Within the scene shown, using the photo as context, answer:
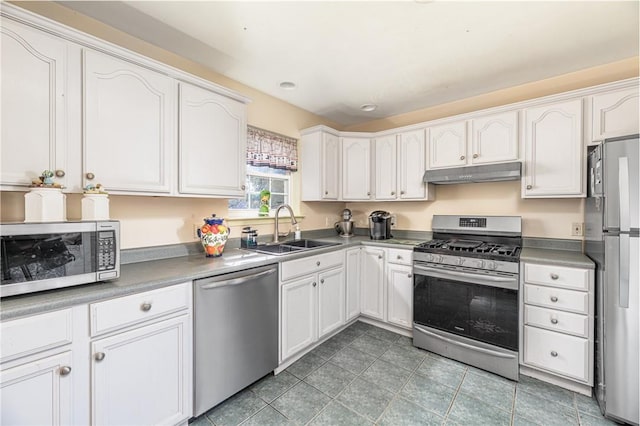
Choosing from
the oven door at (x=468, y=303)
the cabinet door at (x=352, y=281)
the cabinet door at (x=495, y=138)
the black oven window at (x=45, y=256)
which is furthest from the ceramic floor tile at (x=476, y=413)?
the black oven window at (x=45, y=256)

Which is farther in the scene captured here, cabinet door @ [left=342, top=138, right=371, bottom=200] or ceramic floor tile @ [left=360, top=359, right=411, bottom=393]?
cabinet door @ [left=342, top=138, right=371, bottom=200]

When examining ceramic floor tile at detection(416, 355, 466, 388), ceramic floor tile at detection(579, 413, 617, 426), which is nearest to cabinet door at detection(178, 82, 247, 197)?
ceramic floor tile at detection(416, 355, 466, 388)

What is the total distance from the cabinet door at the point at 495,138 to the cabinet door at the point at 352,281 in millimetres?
1491

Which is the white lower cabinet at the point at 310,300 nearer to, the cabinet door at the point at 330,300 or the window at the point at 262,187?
the cabinet door at the point at 330,300

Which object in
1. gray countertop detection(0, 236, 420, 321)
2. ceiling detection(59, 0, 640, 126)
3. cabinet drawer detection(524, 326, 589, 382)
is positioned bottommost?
cabinet drawer detection(524, 326, 589, 382)

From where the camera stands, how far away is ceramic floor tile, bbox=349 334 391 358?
2.45 metres

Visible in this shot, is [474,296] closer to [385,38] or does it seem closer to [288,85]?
[385,38]

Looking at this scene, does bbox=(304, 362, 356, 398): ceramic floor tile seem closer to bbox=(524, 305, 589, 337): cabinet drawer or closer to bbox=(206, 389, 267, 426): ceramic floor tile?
bbox=(206, 389, 267, 426): ceramic floor tile

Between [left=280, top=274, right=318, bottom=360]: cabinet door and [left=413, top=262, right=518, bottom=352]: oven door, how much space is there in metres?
0.98

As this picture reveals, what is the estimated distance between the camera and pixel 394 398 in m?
1.84

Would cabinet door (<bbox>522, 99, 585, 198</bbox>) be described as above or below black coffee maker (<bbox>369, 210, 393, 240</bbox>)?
above

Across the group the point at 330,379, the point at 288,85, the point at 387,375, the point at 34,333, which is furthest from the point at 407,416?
the point at 288,85

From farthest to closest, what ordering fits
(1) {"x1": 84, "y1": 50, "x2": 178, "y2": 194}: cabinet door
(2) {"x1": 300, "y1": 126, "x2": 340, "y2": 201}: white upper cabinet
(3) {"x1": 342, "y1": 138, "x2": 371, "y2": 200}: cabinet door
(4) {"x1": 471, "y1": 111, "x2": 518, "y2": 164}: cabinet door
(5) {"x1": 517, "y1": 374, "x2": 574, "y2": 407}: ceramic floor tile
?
(3) {"x1": 342, "y1": 138, "x2": 371, "y2": 200}: cabinet door
(2) {"x1": 300, "y1": 126, "x2": 340, "y2": 201}: white upper cabinet
(4) {"x1": 471, "y1": 111, "x2": 518, "y2": 164}: cabinet door
(5) {"x1": 517, "y1": 374, "x2": 574, "y2": 407}: ceramic floor tile
(1) {"x1": 84, "y1": 50, "x2": 178, "y2": 194}: cabinet door

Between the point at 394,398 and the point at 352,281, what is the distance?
1.19 m
